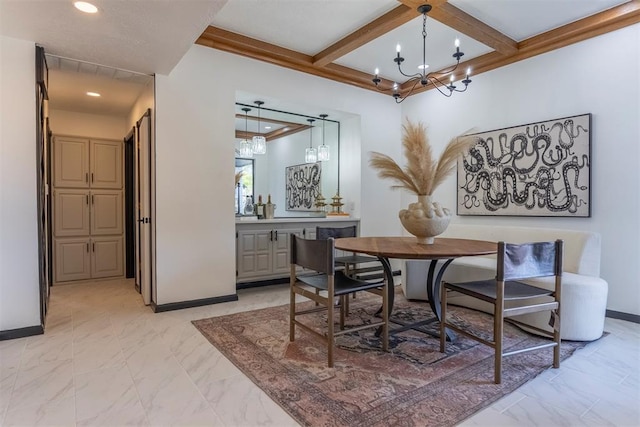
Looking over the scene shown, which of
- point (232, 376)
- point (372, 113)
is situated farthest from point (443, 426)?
point (372, 113)

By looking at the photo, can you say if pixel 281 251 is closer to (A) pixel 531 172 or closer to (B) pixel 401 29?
(B) pixel 401 29

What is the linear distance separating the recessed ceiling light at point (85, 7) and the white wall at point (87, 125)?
302 cm

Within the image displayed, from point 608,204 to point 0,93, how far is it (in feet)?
17.0

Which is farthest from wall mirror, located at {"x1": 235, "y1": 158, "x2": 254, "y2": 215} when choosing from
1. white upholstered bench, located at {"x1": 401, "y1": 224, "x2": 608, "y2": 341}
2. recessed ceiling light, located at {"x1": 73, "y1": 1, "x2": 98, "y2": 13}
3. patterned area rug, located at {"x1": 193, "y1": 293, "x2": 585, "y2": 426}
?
recessed ceiling light, located at {"x1": 73, "y1": 1, "x2": 98, "y2": 13}

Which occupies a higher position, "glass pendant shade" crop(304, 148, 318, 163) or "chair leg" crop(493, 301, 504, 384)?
"glass pendant shade" crop(304, 148, 318, 163)

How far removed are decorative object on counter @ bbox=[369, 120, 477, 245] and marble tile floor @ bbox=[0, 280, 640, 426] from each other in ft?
3.74

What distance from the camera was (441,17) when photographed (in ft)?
10.4

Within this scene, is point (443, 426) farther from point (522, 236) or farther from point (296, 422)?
point (522, 236)

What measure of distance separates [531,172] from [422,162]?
77.2 inches

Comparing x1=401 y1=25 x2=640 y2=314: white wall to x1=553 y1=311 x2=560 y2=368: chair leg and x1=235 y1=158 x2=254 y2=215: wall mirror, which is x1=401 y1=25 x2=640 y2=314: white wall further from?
x1=235 y1=158 x2=254 y2=215: wall mirror

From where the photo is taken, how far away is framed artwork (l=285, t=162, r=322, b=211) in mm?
5750

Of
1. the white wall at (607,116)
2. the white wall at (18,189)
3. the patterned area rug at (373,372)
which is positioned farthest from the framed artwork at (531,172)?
the white wall at (18,189)

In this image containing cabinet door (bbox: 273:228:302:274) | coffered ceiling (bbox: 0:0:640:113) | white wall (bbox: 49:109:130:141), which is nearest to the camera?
coffered ceiling (bbox: 0:0:640:113)

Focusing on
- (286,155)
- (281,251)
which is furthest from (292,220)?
(286,155)
